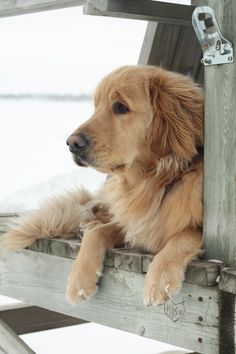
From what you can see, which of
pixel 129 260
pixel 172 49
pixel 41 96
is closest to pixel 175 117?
pixel 129 260

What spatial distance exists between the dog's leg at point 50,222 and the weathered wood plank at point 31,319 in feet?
4.19

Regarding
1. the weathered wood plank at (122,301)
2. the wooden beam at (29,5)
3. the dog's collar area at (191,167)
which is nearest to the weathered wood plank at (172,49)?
the wooden beam at (29,5)

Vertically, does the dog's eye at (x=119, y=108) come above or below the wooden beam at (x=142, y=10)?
below

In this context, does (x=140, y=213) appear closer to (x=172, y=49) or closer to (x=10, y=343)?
(x=10, y=343)

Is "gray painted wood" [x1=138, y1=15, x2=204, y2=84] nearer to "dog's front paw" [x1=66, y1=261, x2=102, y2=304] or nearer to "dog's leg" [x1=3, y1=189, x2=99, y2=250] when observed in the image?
"dog's leg" [x1=3, y1=189, x2=99, y2=250]

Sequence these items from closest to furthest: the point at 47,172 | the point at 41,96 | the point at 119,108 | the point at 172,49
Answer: the point at 119,108 → the point at 172,49 → the point at 47,172 → the point at 41,96

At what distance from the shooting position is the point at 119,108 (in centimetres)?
292

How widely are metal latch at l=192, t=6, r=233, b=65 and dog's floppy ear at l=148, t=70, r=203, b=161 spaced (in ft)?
0.96

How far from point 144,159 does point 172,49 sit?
1318mm

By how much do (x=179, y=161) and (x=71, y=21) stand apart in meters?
9.04

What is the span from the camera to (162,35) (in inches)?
158

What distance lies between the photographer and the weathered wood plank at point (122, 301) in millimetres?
2467

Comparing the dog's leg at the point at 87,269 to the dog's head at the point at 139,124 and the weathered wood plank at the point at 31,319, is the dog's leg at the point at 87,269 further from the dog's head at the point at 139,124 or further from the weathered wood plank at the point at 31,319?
the weathered wood plank at the point at 31,319

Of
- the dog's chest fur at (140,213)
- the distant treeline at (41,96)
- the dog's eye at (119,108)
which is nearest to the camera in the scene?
the dog's chest fur at (140,213)
